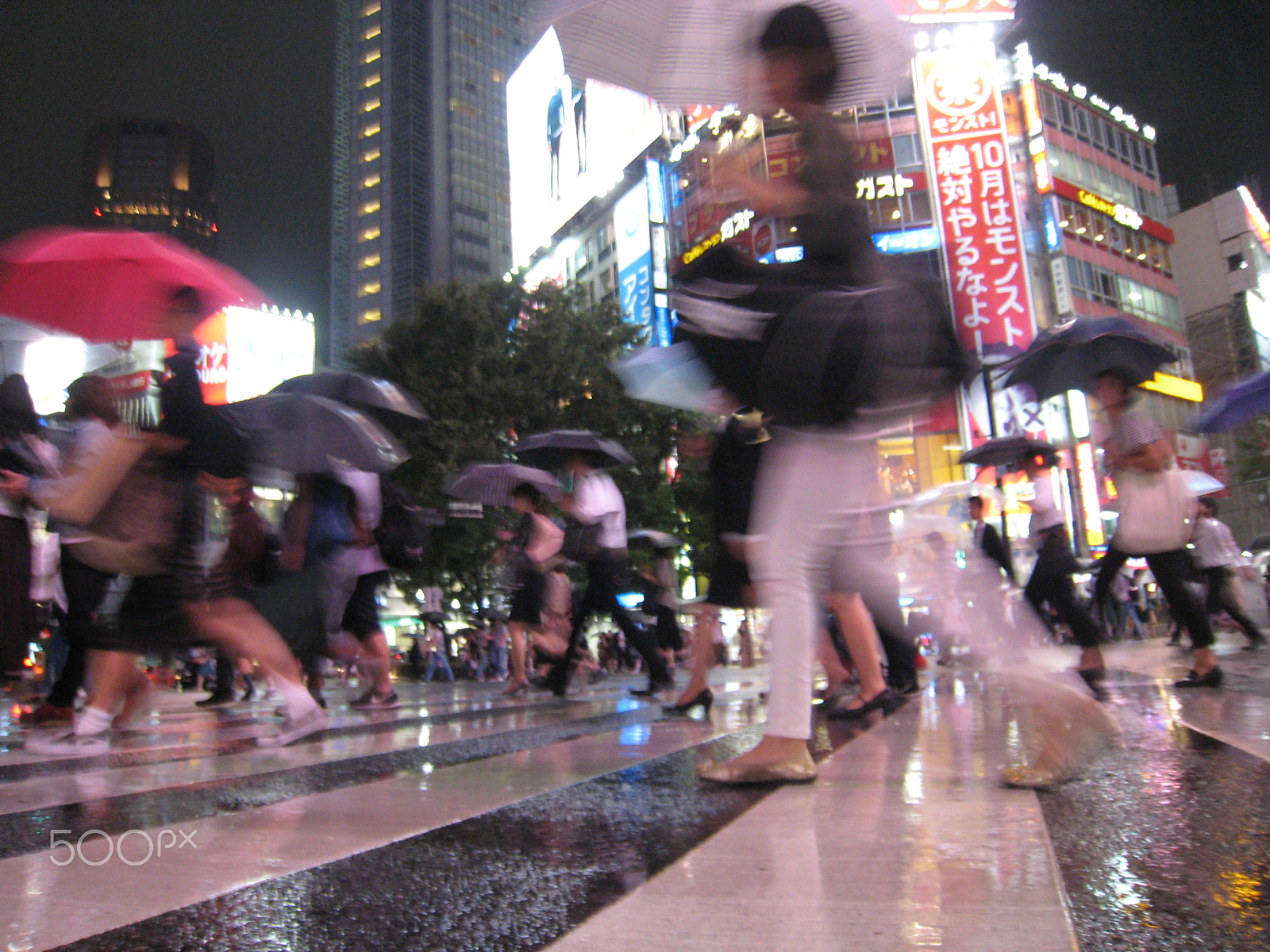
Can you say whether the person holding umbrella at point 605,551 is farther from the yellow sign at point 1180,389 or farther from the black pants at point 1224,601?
the yellow sign at point 1180,389

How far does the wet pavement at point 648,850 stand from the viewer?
1274 mm

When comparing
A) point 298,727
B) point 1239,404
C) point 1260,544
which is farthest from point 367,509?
point 1260,544

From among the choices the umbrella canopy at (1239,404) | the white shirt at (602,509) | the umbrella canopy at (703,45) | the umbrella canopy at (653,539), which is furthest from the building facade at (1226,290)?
the umbrella canopy at (703,45)

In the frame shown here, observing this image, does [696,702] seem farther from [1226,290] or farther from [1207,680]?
[1226,290]

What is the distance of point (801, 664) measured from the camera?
2455mm

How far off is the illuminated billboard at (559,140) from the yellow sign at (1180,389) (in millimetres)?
26106

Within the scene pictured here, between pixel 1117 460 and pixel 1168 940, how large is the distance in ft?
13.8

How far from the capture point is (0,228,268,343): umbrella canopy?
3.56 m

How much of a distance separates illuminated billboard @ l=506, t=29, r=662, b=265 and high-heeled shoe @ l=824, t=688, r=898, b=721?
45.5 meters

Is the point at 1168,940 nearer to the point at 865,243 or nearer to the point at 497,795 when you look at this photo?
the point at 497,795

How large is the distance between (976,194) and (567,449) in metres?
31.2

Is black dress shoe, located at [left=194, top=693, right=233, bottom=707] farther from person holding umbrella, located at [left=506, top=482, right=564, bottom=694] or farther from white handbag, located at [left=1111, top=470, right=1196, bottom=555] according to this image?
white handbag, located at [left=1111, top=470, right=1196, bottom=555]

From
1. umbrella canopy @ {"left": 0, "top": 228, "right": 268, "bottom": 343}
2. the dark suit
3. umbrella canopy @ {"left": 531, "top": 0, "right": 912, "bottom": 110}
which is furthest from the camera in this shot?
the dark suit

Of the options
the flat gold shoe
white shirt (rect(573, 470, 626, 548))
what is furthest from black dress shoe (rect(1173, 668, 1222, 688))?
the flat gold shoe
